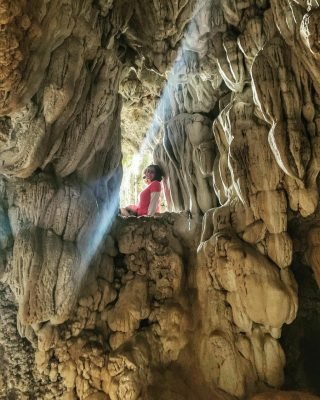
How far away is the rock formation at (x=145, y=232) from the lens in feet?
12.0

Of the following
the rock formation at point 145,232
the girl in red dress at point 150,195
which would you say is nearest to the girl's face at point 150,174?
the girl in red dress at point 150,195

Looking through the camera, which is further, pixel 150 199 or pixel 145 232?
pixel 150 199

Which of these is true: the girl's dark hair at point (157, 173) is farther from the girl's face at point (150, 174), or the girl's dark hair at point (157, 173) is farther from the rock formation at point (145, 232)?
the rock formation at point (145, 232)

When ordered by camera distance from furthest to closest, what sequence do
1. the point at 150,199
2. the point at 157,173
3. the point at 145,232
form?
the point at 157,173, the point at 150,199, the point at 145,232

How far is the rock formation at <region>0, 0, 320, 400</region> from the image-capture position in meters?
3.64

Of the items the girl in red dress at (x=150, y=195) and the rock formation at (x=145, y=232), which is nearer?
the rock formation at (x=145, y=232)

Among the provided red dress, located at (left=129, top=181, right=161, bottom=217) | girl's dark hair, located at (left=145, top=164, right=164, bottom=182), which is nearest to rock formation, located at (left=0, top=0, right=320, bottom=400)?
red dress, located at (left=129, top=181, right=161, bottom=217)

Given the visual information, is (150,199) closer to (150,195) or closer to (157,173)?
(150,195)

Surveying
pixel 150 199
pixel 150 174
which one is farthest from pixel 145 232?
pixel 150 174

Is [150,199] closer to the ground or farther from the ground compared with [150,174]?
closer to the ground

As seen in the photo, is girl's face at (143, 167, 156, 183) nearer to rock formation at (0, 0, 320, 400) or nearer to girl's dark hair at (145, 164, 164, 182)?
girl's dark hair at (145, 164, 164, 182)

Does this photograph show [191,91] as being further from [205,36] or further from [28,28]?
[28,28]

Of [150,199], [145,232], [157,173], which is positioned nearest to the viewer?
[145,232]

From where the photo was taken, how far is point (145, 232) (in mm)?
4559
